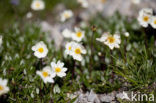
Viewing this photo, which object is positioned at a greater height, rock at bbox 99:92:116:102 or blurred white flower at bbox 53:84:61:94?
blurred white flower at bbox 53:84:61:94

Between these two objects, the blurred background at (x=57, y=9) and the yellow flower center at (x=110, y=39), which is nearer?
the yellow flower center at (x=110, y=39)

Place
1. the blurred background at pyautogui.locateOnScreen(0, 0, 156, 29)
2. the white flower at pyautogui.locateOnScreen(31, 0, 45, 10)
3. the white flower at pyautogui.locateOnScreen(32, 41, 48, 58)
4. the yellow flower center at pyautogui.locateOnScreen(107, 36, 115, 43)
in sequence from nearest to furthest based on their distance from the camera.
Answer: the white flower at pyautogui.locateOnScreen(32, 41, 48, 58), the yellow flower center at pyautogui.locateOnScreen(107, 36, 115, 43), the white flower at pyautogui.locateOnScreen(31, 0, 45, 10), the blurred background at pyautogui.locateOnScreen(0, 0, 156, 29)

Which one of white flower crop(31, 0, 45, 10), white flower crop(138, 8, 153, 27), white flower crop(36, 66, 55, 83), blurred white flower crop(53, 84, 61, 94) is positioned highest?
white flower crop(31, 0, 45, 10)

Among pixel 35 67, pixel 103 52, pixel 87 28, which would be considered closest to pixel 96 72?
pixel 103 52

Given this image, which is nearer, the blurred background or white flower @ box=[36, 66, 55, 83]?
white flower @ box=[36, 66, 55, 83]

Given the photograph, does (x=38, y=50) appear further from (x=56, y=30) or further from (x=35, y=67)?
(x=56, y=30)

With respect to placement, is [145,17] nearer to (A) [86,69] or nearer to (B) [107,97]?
(A) [86,69]

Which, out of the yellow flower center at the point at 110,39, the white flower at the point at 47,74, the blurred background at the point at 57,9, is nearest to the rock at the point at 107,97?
the yellow flower center at the point at 110,39

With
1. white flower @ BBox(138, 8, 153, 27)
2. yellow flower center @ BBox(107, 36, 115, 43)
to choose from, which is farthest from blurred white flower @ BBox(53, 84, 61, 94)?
white flower @ BBox(138, 8, 153, 27)

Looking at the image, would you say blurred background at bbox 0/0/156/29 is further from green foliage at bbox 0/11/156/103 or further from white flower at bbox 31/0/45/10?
green foliage at bbox 0/11/156/103

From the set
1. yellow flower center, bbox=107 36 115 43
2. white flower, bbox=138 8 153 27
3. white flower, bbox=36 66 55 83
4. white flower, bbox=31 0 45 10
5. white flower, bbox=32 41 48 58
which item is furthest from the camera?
white flower, bbox=31 0 45 10

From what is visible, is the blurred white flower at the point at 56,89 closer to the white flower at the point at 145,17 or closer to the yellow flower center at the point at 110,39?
the yellow flower center at the point at 110,39
